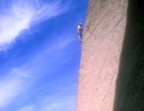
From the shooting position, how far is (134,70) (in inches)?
174

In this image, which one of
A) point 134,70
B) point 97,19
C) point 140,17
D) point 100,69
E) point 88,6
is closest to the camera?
point 134,70

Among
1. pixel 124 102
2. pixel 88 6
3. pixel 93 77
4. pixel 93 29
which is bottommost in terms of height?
pixel 124 102

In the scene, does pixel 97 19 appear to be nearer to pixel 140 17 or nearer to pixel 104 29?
pixel 104 29

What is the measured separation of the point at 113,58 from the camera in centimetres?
487

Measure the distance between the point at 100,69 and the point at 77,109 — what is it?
1.05 metres

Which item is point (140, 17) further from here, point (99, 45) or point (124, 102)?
point (124, 102)

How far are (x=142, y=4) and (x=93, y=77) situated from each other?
1562mm

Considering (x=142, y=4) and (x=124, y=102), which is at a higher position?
(x=142, y=4)

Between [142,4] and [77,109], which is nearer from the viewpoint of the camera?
[142,4]

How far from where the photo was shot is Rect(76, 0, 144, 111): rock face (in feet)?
14.5

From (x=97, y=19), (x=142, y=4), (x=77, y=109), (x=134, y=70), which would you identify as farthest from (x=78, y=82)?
(x=142, y=4)

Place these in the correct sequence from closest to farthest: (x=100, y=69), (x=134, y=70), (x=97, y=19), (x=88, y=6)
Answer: (x=134, y=70)
(x=100, y=69)
(x=97, y=19)
(x=88, y=6)

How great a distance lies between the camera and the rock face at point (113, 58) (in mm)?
4422

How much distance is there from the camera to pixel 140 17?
4.75 meters
